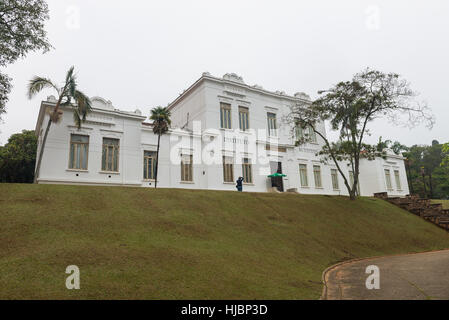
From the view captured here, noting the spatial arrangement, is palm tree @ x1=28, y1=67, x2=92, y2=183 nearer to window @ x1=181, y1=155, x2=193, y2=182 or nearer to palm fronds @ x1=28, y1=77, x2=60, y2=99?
palm fronds @ x1=28, y1=77, x2=60, y2=99

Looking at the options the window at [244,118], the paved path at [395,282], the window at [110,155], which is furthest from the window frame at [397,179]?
the window at [110,155]

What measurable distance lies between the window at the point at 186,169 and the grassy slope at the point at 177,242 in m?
8.46

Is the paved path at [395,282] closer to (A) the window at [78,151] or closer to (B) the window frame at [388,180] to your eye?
(A) the window at [78,151]

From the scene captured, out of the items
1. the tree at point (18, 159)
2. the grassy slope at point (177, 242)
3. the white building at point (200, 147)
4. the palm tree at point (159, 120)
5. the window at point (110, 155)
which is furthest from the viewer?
the tree at point (18, 159)

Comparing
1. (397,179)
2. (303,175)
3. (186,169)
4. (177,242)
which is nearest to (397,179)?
(397,179)

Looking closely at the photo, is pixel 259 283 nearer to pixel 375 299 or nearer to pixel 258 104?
pixel 375 299

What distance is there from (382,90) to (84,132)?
21.7 meters

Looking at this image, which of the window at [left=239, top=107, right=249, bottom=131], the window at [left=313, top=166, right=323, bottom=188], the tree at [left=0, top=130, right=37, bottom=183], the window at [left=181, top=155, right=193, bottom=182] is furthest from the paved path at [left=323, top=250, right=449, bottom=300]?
the tree at [left=0, top=130, right=37, bottom=183]

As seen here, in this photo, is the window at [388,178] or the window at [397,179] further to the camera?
the window at [397,179]

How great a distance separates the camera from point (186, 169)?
26.0 metres

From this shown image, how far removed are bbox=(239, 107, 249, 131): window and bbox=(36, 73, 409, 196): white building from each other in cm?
10

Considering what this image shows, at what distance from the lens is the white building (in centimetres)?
2228

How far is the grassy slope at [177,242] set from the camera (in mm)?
6992

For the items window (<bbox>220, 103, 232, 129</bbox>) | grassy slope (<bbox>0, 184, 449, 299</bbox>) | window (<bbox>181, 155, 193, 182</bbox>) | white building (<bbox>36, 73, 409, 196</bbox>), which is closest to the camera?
grassy slope (<bbox>0, 184, 449, 299</bbox>)
